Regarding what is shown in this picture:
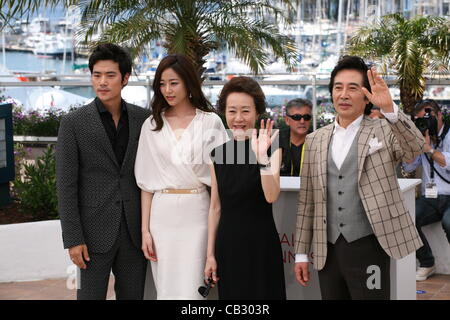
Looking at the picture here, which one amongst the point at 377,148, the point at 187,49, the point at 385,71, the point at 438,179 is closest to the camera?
the point at 377,148

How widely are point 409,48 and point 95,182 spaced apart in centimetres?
752

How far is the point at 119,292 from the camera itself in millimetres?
4258

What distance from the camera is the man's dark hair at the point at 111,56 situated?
4.18 m

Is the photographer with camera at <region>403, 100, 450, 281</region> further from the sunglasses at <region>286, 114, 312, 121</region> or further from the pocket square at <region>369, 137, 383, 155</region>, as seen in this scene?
the pocket square at <region>369, 137, 383, 155</region>

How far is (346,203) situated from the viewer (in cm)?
375

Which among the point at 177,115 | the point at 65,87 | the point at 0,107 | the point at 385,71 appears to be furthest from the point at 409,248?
the point at 65,87

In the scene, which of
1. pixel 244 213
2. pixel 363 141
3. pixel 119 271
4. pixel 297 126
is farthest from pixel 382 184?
pixel 297 126

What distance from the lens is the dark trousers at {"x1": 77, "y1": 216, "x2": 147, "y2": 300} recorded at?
4.16m

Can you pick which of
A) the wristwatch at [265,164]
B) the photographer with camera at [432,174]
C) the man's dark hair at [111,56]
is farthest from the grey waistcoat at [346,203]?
the photographer with camera at [432,174]

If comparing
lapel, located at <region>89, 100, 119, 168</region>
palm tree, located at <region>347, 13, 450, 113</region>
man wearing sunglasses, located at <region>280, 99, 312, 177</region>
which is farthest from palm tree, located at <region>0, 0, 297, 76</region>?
lapel, located at <region>89, 100, 119, 168</region>

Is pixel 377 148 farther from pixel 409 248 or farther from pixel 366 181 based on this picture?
pixel 409 248

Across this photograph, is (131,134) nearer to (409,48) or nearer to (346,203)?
(346,203)

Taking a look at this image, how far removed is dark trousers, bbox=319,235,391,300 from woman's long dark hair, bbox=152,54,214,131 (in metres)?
1.09
